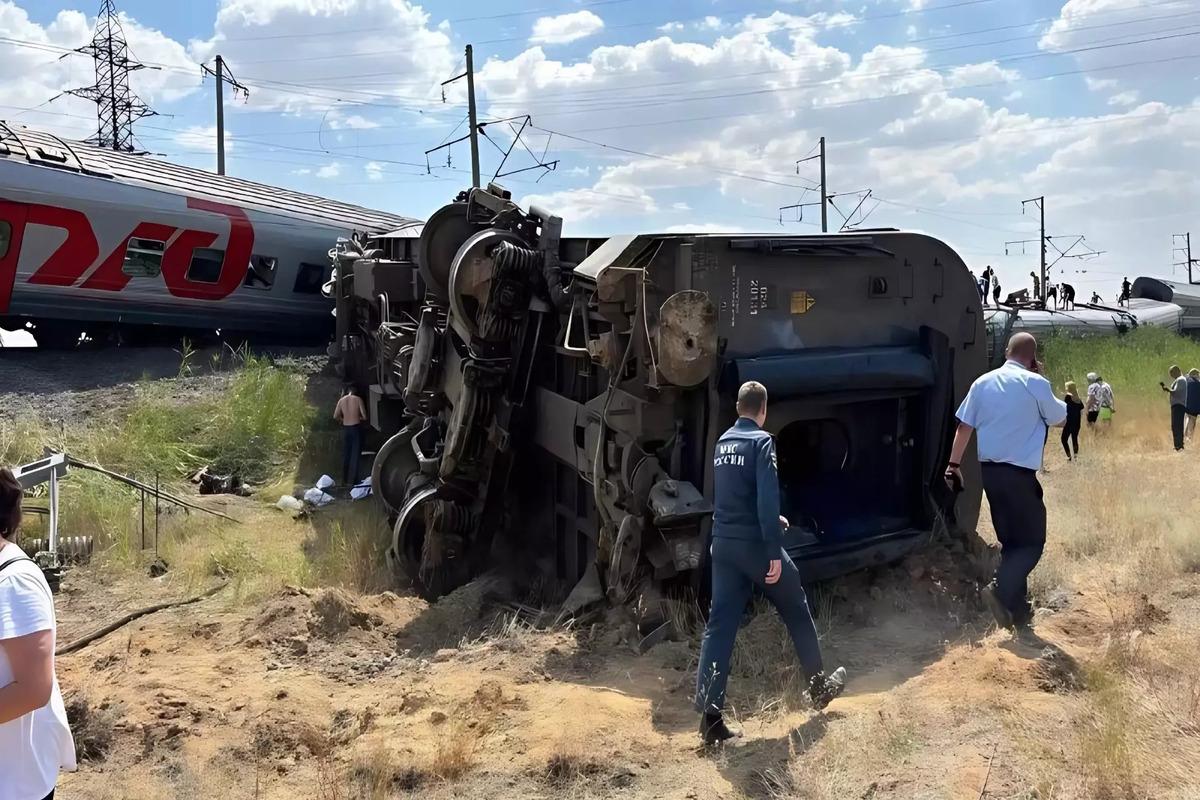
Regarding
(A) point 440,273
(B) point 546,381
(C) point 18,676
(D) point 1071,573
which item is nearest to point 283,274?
(A) point 440,273

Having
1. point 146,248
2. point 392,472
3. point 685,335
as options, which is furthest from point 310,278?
point 685,335

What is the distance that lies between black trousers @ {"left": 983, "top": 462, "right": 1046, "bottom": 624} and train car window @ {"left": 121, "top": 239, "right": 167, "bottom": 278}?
13258 mm

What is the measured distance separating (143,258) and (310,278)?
293cm

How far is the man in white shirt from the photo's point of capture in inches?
205

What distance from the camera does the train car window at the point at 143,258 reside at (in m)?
14.6

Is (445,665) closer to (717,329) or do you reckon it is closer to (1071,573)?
(717,329)

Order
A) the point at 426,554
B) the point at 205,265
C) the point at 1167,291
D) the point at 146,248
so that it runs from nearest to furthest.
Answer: the point at 426,554 < the point at 146,248 < the point at 205,265 < the point at 1167,291

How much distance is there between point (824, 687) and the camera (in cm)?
442

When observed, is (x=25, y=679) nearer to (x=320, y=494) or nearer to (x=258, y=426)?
(x=320, y=494)

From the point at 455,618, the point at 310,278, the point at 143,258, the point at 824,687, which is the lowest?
the point at 455,618

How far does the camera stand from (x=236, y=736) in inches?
184

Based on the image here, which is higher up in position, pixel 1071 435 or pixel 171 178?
pixel 171 178

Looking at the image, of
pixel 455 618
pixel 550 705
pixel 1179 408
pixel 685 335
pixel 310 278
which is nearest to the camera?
pixel 550 705

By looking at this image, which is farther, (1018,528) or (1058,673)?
(1018,528)
